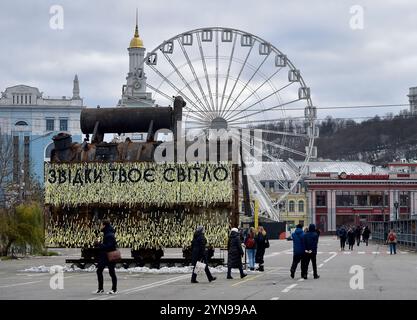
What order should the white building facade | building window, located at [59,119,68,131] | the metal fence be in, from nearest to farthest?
→ the metal fence, the white building facade, building window, located at [59,119,68,131]

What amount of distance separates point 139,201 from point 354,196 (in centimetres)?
12102

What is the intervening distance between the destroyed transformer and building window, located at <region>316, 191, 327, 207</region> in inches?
4632

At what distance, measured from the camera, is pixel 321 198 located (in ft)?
505

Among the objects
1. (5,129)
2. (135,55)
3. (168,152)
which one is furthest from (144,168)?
(135,55)

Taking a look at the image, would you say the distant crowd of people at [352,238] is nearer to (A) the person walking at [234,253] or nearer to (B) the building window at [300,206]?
(A) the person walking at [234,253]

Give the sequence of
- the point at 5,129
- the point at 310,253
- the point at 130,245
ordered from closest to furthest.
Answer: the point at 310,253 < the point at 130,245 < the point at 5,129

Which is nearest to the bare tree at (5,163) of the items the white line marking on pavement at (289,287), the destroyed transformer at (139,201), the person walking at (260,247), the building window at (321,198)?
the destroyed transformer at (139,201)

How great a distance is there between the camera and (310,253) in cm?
3080

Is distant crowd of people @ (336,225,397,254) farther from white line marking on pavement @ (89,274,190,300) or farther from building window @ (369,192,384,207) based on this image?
building window @ (369,192,384,207)

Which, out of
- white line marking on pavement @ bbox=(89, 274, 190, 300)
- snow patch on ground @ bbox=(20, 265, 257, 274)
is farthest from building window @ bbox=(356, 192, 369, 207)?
white line marking on pavement @ bbox=(89, 274, 190, 300)

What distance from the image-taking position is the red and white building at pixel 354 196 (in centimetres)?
15312

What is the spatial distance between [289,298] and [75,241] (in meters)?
15.4

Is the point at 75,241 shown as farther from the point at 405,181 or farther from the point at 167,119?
the point at 405,181

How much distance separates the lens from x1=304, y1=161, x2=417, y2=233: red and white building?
153125mm
